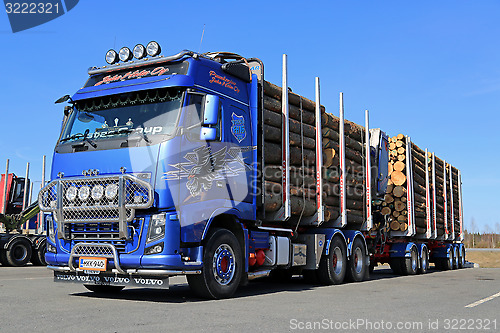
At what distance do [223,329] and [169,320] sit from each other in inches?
33.9

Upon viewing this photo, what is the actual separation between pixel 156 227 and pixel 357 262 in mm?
6885

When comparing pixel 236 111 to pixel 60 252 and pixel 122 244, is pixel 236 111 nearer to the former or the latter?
pixel 122 244

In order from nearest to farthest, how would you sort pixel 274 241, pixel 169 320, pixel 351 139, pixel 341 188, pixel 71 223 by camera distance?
pixel 169 320, pixel 71 223, pixel 274 241, pixel 341 188, pixel 351 139

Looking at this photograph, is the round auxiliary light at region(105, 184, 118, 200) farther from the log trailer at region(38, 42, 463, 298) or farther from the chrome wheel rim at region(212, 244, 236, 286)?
the chrome wheel rim at region(212, 244, 236, 286)

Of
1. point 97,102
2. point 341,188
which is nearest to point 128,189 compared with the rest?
point 97,102

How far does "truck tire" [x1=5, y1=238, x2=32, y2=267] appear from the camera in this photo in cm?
1970

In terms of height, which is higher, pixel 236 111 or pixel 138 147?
pixel 236 111

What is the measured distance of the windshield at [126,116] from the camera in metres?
7.94

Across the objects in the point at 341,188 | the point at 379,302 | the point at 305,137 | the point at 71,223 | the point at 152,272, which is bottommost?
the point at 379,302

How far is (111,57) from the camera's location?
9.30 metres

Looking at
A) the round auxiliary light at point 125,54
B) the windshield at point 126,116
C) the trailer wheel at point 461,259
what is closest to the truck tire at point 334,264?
the windshield at point 126,116

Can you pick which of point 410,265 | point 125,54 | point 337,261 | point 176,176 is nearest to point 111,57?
point 125,54

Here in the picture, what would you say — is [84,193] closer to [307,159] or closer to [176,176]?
Result: [176,176]

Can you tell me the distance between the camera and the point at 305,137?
1145 cm
